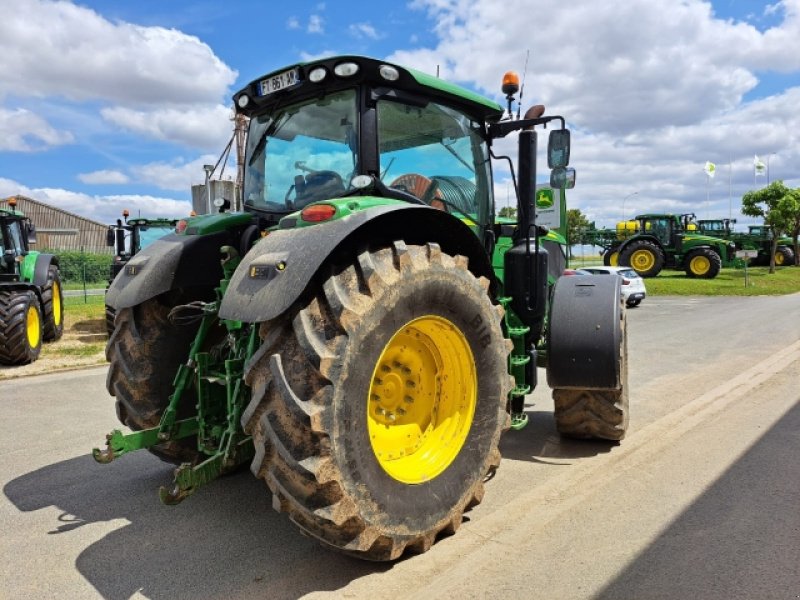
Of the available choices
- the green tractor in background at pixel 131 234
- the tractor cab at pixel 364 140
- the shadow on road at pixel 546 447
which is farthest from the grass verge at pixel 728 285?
the tractor cab at pixel 364 140

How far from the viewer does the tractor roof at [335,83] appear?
349 cm

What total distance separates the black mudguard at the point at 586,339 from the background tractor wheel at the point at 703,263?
27862 mm

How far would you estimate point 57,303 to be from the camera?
1273 centimetres

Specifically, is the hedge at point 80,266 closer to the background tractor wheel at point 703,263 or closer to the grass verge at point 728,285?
the grass verge at point 728,285

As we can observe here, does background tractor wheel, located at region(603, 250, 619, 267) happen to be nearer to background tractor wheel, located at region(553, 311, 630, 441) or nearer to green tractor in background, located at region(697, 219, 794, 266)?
green tractor in background, located at region(697, 219, 794, 266)

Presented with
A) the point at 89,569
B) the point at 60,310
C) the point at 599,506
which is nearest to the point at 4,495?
the point at 89,569

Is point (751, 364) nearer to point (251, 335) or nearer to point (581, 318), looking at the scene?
point (581, 318)

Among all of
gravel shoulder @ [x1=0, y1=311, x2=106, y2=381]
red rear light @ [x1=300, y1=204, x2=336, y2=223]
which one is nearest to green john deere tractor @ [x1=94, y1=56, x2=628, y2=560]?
red rear light @ [x1=300, y1=204, x2=336, y2=223]

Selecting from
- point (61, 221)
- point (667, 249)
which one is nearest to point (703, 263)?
point (667, 249)

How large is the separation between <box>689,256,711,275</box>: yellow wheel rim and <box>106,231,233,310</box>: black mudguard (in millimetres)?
29813

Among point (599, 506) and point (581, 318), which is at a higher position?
point (581, 318)

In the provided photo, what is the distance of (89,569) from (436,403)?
76.2 inches

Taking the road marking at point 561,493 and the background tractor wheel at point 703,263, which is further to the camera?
the background tractor wheel at point 703,263

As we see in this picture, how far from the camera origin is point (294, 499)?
8.61ft
